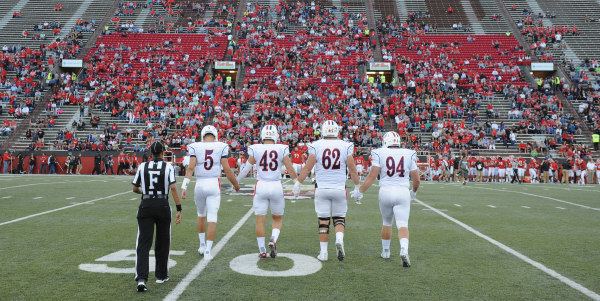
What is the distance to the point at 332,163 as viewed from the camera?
22.0 feet

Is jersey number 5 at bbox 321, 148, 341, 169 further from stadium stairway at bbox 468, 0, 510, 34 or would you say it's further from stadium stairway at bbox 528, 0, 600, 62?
stadium stairway at bbox 468, 0, 510, 34

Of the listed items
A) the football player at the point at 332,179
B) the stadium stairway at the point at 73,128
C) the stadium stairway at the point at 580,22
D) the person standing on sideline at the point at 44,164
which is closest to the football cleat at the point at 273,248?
the football player at the point at 332,179

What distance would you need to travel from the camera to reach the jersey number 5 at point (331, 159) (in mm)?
6699

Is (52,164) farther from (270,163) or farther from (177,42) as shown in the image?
(270,163)

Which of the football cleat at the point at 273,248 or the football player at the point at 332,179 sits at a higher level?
the football player at the point at 332,179

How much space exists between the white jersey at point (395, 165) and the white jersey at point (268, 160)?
1.32m

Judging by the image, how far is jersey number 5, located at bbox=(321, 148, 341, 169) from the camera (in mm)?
6699

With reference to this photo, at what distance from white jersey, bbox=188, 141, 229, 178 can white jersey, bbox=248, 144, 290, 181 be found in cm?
49

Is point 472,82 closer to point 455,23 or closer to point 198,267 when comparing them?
point 455,23

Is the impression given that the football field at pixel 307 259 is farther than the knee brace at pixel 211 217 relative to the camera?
No

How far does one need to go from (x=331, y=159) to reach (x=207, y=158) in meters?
1.76

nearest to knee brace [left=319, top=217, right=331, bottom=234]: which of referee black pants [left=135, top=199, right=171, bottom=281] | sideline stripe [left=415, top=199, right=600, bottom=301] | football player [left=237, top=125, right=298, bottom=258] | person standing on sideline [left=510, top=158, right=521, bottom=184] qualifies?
football player [left=237, top=125, right=298, bottom=258]

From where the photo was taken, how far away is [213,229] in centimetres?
671

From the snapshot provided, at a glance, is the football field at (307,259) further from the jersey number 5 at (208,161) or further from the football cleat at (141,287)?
the jersey number 5 at (208,161)
